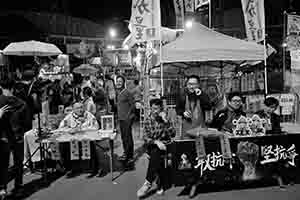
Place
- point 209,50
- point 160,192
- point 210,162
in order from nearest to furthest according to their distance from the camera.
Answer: point 210,162, point 160,192, point 209,50

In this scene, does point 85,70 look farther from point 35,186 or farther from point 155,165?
point 155,165

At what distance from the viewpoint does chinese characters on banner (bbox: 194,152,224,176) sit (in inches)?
157

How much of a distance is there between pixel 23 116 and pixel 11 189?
1.30m

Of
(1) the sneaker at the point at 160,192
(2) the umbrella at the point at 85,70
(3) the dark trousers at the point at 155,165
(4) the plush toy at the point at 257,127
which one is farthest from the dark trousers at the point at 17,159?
(2) the umbrella at the point at 85,70

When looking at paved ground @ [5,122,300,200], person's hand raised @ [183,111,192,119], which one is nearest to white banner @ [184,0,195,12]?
person's hand raised @ [183,111,192,119]

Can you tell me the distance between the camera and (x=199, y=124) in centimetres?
427

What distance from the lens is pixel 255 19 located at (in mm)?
6535

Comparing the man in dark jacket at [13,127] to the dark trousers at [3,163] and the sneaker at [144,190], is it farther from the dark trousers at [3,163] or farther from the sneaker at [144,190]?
the sneaker at [144,190]

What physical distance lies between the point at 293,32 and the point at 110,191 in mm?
6356

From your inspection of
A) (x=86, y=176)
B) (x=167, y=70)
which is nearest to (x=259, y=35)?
(x=167, y=70)

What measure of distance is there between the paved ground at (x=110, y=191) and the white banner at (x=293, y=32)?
14.1 feet

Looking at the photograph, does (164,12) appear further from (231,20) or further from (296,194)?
(296,194)

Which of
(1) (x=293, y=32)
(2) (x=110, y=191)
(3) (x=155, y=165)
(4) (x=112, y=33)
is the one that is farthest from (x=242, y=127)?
(4) (x=112, y=33)

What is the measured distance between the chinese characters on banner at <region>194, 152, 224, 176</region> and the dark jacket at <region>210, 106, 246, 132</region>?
555mm
